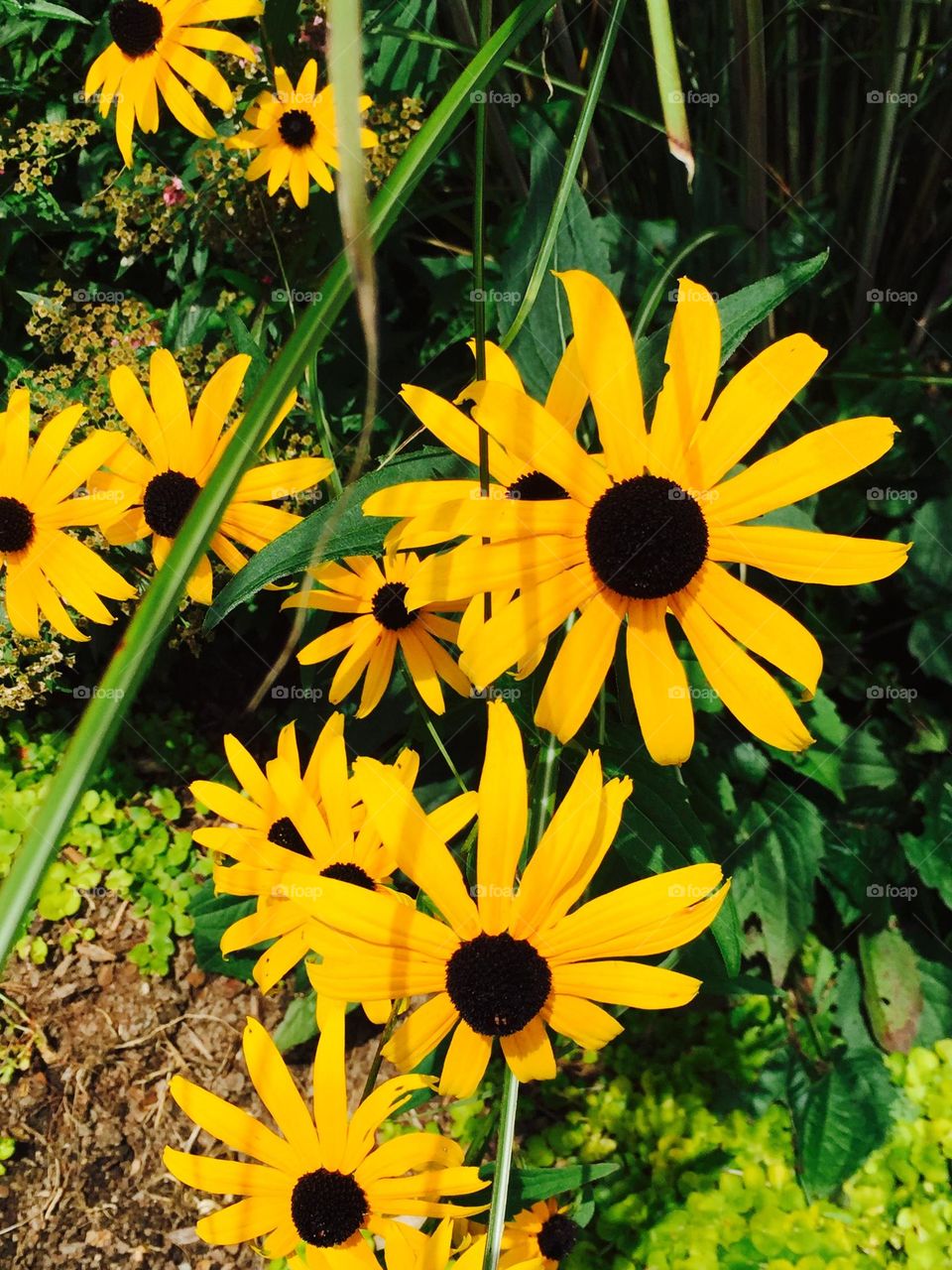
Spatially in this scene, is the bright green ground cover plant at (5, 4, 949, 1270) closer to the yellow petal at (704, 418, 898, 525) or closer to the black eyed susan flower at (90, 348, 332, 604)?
the black eyed susan flower at (90, 348, 332, 604)

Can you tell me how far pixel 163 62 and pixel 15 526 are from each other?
0.72 metres

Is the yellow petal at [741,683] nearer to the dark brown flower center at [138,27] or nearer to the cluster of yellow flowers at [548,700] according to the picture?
the cluster of yellow flowers at [548,700]

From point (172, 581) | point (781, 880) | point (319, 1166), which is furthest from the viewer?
point (781, 880)

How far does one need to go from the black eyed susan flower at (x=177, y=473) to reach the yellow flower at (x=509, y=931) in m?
0.42

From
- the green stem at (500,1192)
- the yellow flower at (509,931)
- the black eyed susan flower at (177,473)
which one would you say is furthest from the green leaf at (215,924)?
the green stem at (500,1192)

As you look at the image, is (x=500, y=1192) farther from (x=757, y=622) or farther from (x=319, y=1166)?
(x=757, y=622)

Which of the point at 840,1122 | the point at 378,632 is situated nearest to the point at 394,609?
the point at 378,632

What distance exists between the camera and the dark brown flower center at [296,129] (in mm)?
1509

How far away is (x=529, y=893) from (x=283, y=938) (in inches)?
14.9

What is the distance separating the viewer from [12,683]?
5.24ft

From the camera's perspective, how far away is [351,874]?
1106 mm

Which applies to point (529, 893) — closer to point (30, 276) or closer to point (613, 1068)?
point (613, 1068)

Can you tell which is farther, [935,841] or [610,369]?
[935,841]

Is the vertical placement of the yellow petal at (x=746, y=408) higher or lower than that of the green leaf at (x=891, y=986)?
higher
